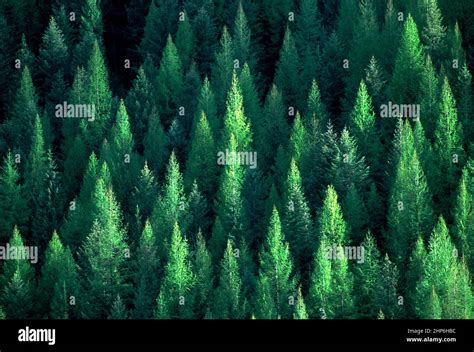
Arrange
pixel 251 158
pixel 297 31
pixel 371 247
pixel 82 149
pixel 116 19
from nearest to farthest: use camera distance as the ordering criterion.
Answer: pixel 371 247 → pixel 251 158 → pixel 82 149 → pixel 297 31 → pixel 116 19

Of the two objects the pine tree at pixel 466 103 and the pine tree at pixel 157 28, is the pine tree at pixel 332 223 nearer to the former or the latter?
the pine tree at pixel 466 103

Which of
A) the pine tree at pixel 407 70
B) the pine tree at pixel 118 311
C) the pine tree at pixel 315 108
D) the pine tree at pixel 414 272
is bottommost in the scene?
the pine tree at pixel 118 311

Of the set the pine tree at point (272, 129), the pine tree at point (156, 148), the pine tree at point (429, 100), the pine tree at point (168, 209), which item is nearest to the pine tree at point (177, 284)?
the pine tree at point (168, 209)

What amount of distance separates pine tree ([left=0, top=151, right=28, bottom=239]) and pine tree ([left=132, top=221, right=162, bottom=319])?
12.1 meters

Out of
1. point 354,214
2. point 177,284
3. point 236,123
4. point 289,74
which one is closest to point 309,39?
point 289,74

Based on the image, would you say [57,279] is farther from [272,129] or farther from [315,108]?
[315,108]

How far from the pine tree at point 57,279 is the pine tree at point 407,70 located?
24.7 metres

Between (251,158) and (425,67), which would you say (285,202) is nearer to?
(251,158)

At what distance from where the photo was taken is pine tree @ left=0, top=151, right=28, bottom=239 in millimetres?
119188

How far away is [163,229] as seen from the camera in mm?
112125

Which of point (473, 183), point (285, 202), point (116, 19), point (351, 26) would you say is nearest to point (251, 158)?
point (285, 202)

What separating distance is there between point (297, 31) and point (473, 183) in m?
24.4

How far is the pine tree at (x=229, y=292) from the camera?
105 metres

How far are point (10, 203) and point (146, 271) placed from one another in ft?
50.1
